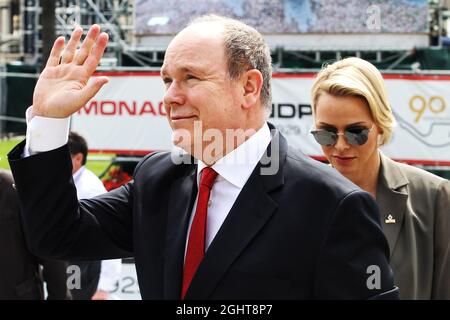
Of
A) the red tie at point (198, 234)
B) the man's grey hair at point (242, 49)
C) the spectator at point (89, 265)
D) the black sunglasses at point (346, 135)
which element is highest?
the man's grey hair at point (242, 49)

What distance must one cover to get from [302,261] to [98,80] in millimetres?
730

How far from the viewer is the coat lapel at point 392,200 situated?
3.18m

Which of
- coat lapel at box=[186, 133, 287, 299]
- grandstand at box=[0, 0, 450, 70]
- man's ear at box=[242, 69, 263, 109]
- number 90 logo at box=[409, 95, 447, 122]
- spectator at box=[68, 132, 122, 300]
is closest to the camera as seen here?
coat lapel at box=[186, 133, 287, 299]

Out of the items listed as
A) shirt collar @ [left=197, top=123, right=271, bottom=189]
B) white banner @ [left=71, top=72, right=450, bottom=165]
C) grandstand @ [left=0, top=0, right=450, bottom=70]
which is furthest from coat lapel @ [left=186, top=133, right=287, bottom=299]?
grandstand @ [left=0, top=0, right=450, bottom=70]

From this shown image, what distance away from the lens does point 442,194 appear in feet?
10.5

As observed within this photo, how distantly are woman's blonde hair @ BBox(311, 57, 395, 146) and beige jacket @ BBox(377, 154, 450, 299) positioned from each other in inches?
8.8

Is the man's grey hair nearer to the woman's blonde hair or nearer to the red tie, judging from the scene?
the red tie

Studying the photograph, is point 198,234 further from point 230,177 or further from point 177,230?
point 230,177

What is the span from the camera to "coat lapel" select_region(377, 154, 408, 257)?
10.4ft

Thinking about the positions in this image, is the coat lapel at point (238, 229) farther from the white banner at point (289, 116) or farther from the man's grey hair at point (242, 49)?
the white banner at point (289, 116)

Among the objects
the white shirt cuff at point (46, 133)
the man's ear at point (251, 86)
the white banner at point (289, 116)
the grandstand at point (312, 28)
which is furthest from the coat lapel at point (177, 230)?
the grandstand at point (312, 28)

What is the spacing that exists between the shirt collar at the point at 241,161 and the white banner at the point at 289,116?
6.76m

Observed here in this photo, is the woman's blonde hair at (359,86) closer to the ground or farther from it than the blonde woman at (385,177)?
farther from it

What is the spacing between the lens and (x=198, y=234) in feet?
7.27
